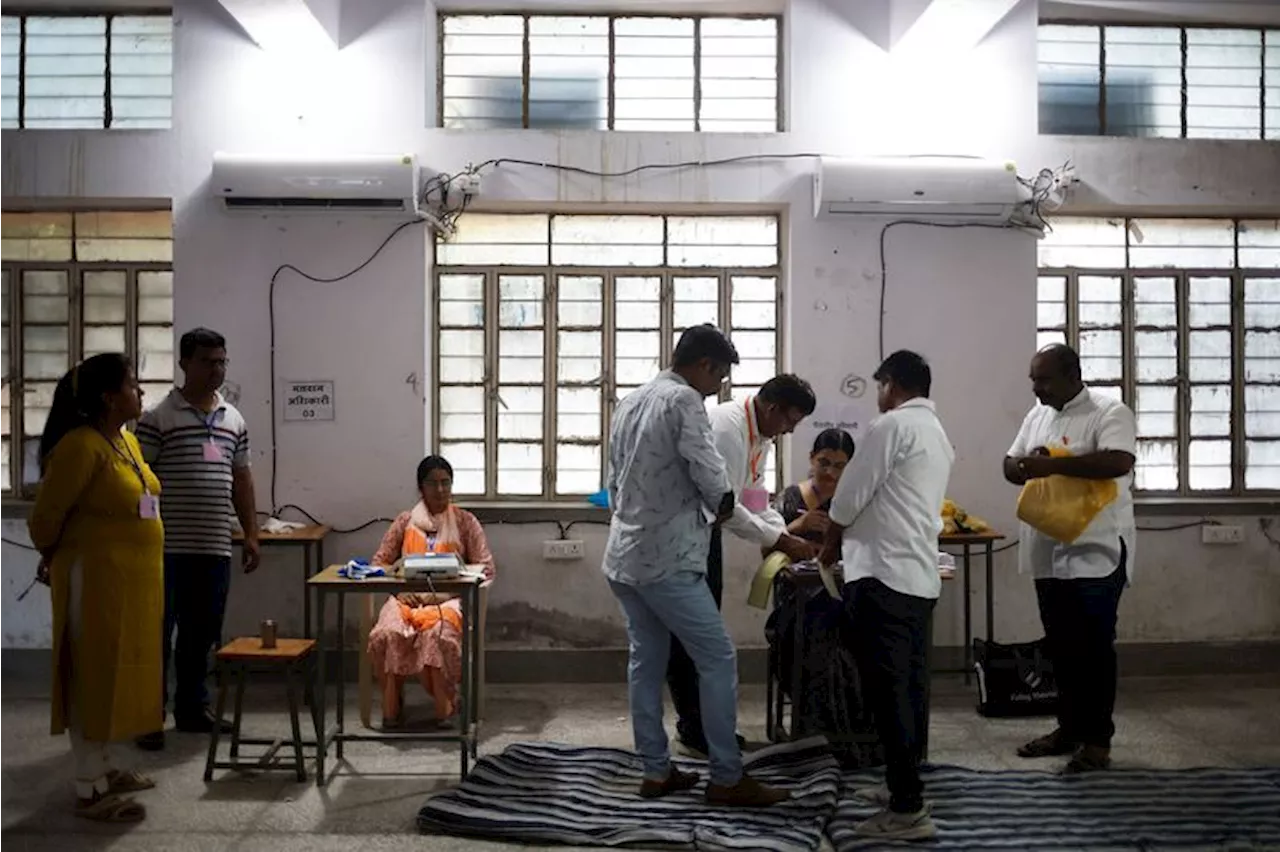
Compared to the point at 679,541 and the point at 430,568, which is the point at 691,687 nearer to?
the point at 679,541

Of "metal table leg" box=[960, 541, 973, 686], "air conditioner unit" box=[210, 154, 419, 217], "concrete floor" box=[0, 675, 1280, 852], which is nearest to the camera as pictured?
"concrete floor" box=[0, 675, 1280, 852]

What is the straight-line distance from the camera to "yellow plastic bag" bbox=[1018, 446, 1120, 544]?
4.37 m

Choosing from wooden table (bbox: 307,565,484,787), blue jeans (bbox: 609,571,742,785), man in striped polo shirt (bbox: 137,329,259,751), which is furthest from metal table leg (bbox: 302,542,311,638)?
blue jeans (bbox: 609,571,742,785)

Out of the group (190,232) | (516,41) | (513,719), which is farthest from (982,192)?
(190,232)

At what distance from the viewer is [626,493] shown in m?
3.93

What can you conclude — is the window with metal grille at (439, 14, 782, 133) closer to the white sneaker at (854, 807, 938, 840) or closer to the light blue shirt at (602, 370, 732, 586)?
the light blue shirt at (602, 370, 732, 586)

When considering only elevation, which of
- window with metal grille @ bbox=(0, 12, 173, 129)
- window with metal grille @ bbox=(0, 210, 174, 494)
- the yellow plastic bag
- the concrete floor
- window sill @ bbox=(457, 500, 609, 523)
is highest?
window with metal grille @ bbox=(0, 12, 173, 129)

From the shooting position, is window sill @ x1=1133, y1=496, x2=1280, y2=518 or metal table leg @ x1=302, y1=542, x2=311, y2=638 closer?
metal table leg @ x1=302, y1=542, x2=311, y2=638

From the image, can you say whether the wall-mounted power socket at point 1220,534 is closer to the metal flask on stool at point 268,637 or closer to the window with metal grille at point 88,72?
the metal flask on stool at point 268,637

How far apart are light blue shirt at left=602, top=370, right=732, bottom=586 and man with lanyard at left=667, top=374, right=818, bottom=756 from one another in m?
0.40

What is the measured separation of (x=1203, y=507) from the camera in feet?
20.0

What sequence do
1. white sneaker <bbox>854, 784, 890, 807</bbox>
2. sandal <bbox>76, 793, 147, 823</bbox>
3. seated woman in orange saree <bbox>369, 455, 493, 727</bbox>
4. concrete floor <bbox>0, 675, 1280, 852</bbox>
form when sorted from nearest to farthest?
1. concrete floor <bbox>0, 675, 1280, 852</bbox>
2. sandal <bbox>76, 793, 147, 823</bbox>
3. white sneaker <bbox>854, 784, 890, 807</bbox>
4. seated woman in orange saree <bbox>369, 455, 493, 727</bbox>

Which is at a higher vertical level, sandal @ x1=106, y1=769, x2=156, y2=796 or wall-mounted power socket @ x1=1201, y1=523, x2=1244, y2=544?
wall-mounted power socket @ x1=1201, y1=523, x2=1244, y2=544

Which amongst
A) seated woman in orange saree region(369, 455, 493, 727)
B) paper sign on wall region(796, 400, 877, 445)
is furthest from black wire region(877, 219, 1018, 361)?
seated woman in orange saree region(369, 455, 493, 727)
